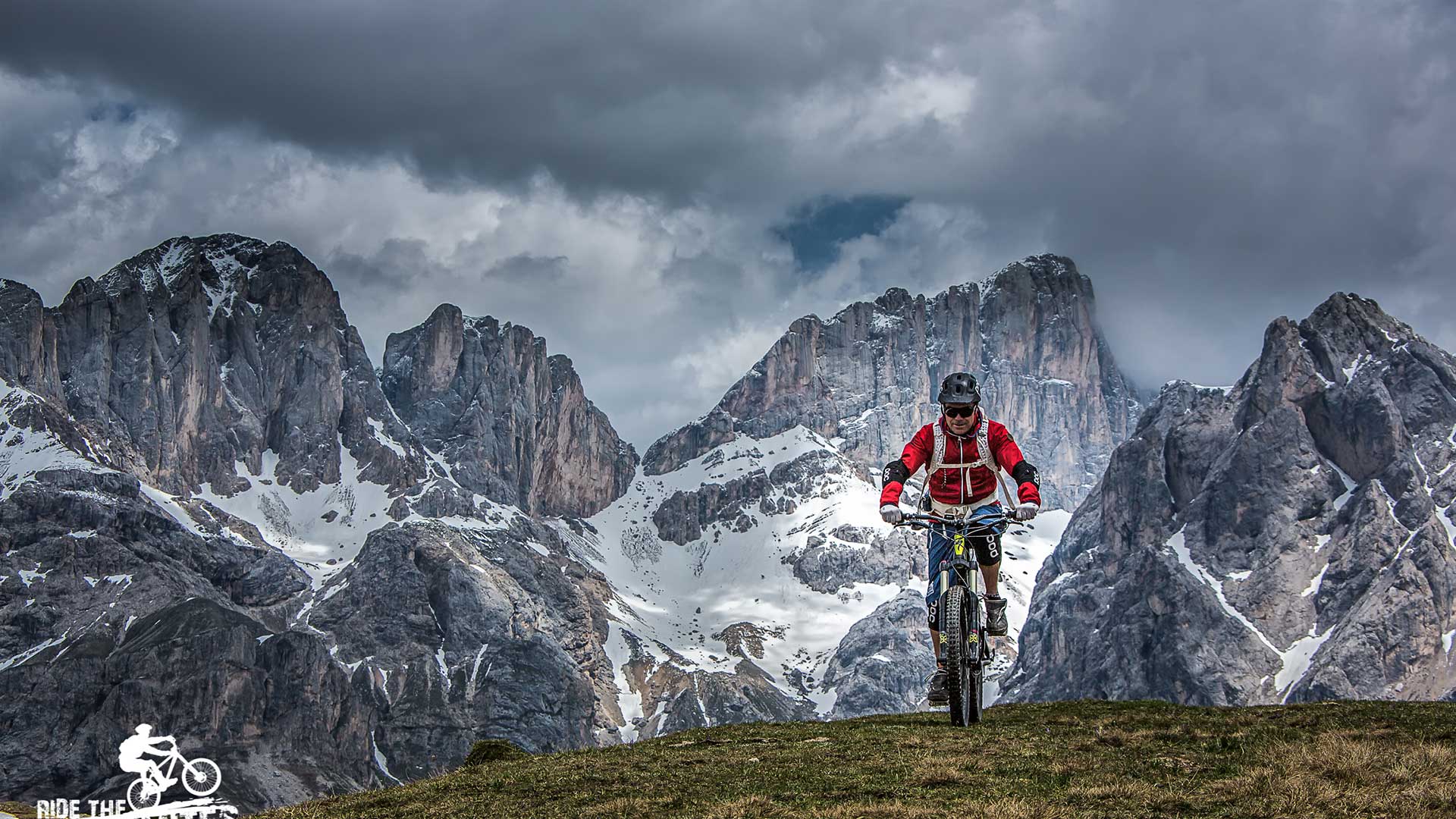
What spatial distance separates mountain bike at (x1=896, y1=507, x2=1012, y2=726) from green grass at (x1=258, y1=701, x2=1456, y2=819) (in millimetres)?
1423

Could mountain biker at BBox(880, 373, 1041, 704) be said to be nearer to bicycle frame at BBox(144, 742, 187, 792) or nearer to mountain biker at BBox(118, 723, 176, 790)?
bicycle frame at BBox(144, 742, 187, 792)

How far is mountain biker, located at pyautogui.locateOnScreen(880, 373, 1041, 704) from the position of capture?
27.4 metres

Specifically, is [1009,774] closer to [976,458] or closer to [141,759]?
[976,458]

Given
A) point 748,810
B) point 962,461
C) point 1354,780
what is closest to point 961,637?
point 962,461

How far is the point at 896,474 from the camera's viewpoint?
91.1 feet

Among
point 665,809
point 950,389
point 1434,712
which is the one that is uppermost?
point 950,389

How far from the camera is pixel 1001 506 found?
27062 mm

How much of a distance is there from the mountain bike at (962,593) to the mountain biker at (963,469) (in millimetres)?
237

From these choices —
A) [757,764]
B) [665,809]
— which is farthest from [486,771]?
[665,809]

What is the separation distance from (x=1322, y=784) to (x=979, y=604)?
8.60 m

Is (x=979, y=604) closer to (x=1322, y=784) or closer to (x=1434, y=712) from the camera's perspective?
(x=1322, y=784)

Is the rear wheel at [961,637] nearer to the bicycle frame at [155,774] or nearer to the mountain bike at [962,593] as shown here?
the mountain bike at [962,593]

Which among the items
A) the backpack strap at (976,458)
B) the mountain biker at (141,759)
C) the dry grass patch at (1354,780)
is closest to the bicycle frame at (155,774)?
the mountain biker at (141,759)

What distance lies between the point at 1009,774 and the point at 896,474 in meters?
7.43
